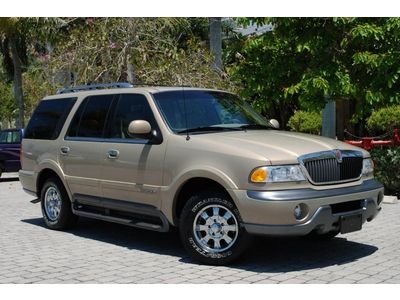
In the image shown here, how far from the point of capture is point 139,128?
6449 millimetres

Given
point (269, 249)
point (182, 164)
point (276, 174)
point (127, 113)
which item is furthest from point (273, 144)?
point (127, 113)

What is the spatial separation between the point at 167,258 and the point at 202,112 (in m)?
1.75

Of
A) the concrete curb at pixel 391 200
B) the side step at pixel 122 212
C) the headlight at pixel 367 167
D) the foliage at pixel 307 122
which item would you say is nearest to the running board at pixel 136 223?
the side step at pixel 122 212

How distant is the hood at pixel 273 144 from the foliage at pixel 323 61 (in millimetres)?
3005

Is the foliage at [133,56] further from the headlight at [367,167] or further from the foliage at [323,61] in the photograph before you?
the headlight at [367,167]

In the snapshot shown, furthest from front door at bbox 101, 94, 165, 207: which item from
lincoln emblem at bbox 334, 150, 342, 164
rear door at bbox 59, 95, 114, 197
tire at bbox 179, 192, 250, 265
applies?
lincoln emblem at bbox 334, 150, 342, 164

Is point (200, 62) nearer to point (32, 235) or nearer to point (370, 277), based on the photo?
point (32, 235)

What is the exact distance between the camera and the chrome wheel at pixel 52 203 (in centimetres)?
830

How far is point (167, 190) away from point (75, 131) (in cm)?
215

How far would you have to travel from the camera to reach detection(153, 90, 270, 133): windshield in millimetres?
6688

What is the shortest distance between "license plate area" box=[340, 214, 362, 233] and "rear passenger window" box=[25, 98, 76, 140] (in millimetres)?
4189

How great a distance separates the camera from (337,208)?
19.4 ft

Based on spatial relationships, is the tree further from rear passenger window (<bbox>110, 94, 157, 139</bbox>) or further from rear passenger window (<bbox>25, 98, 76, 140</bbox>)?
rear passenger window (<bbox>110, 94, 157, 139</bbox>)
